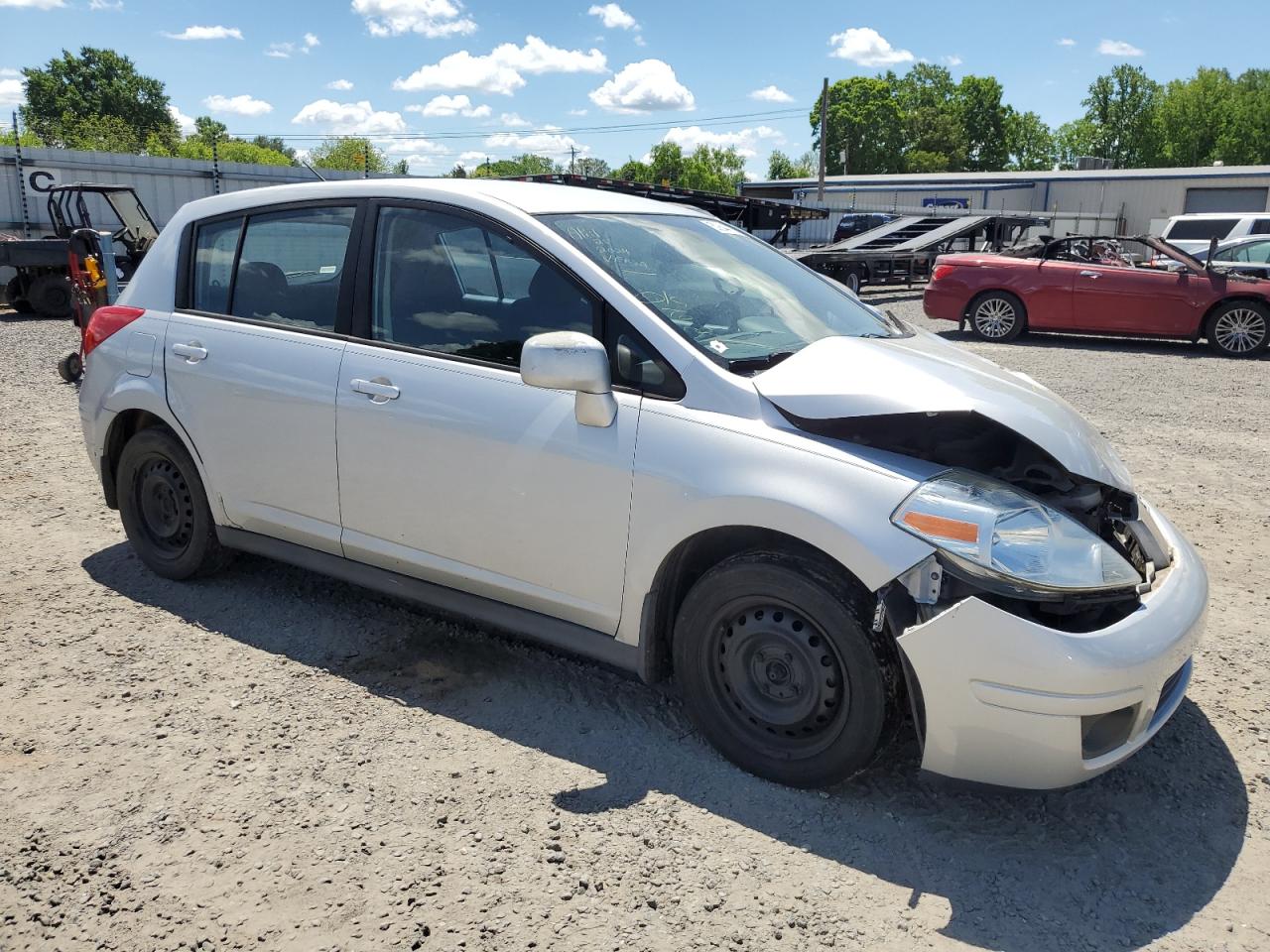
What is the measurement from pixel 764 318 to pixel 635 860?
182 centimetres

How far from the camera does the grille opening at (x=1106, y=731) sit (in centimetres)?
255

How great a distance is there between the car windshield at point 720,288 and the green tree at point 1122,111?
10970cm

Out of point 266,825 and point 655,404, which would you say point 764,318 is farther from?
point 266,825

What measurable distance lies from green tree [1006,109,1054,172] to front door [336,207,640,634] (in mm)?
117236

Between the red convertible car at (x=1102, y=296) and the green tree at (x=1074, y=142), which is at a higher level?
the green tree at (x=1074, y=142)

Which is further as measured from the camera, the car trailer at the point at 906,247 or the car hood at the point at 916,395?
the car trailer at the point at 906,247

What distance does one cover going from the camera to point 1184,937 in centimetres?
238

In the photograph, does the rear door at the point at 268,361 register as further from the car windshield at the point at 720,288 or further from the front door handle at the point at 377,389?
the car windshield at the point at 720,288

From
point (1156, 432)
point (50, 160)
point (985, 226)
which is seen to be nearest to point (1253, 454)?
point (1156, 432)

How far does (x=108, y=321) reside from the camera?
14.5ft

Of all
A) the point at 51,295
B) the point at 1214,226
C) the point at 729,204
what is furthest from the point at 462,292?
the point at 1214,226

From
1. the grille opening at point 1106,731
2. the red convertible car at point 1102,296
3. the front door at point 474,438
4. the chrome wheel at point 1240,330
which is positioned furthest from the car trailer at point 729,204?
the chrome wheel at point 1240,330

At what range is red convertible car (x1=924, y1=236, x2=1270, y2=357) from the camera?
40.7ft

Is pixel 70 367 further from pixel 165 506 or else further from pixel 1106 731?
pixel 1106 731
